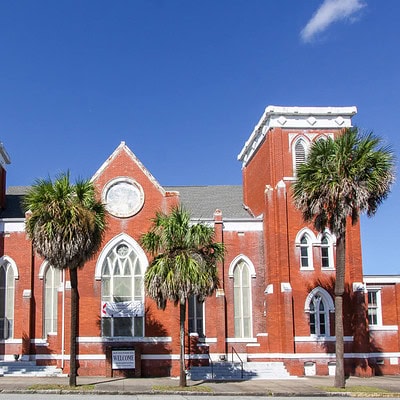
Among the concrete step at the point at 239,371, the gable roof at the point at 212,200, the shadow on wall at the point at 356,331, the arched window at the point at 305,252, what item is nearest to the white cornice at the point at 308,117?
the arched window at the point at 305,252

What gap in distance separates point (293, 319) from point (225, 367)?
480 cm

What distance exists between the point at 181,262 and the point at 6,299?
16.0m

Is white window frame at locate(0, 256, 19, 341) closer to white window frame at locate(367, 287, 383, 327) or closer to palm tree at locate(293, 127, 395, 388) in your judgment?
palm tree at locate(293, 127, 395, 388)

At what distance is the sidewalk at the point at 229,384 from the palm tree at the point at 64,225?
2362mm

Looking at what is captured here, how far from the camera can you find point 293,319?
37906 millimetres

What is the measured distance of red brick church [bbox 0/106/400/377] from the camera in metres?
36.8

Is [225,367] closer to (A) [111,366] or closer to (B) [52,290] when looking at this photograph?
(A) [111,366]

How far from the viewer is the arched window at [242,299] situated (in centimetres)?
4038

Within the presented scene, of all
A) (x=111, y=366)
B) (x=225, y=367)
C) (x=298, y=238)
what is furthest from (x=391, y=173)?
(x=111, y=366)

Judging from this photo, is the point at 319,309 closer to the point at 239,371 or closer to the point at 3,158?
the point at 239,371

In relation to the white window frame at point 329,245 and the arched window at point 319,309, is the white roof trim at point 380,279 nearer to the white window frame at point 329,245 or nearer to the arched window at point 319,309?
the white window frame at point 329,245

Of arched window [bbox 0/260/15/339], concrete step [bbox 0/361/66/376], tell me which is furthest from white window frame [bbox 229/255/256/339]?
arched window [bbox 0/260/15/339]

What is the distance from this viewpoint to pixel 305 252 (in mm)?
39531

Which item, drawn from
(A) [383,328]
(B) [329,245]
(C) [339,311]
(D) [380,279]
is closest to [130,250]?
(B) [329,245]
